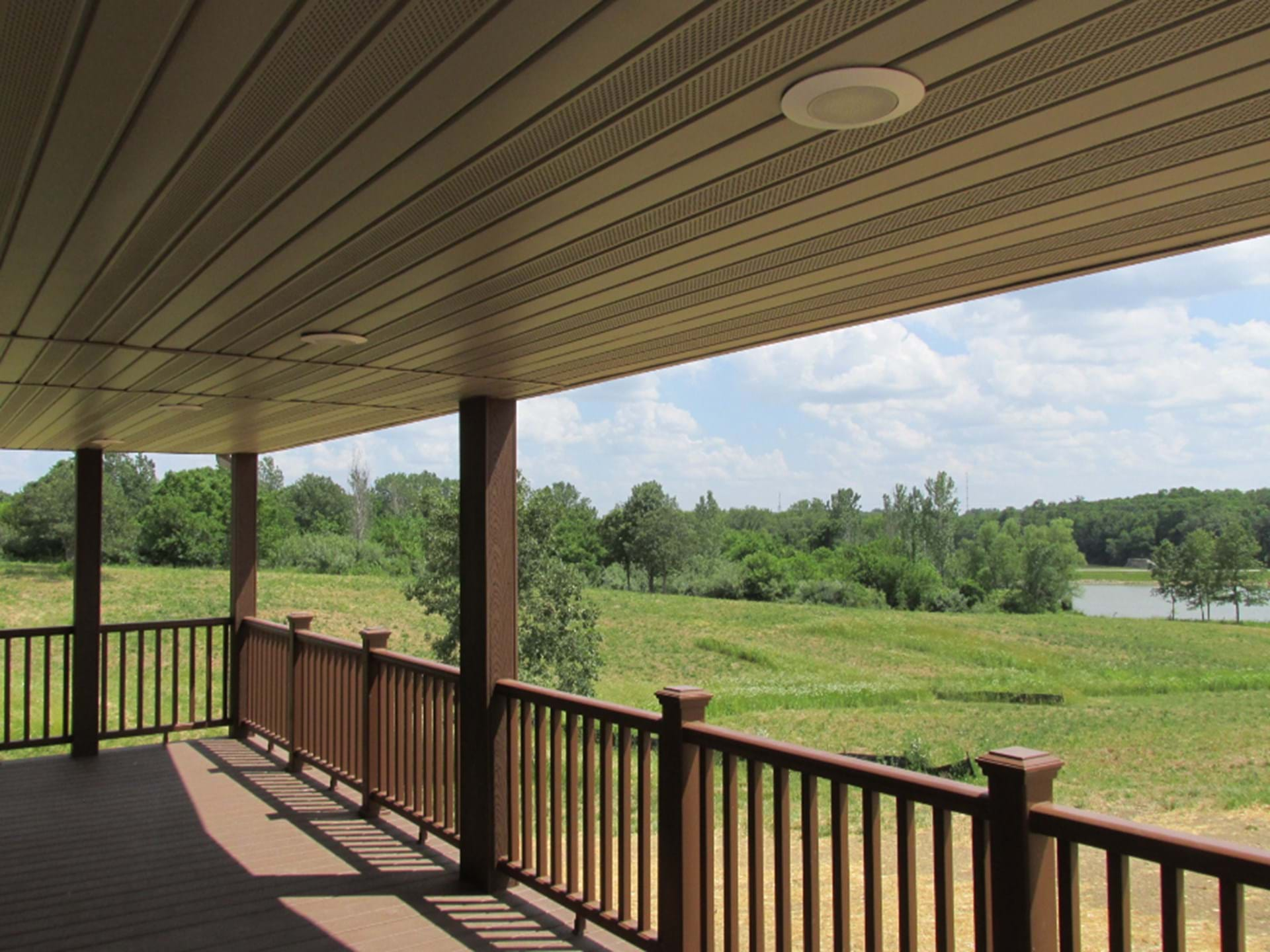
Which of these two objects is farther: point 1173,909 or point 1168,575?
point 1168,575

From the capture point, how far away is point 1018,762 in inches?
76.1

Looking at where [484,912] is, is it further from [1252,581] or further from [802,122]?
[1252,581]

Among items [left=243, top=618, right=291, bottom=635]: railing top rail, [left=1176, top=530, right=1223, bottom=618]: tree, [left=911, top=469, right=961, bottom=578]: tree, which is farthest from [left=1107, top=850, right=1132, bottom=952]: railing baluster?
[left=1176, top=530, right=1223, bottom=618]: tree

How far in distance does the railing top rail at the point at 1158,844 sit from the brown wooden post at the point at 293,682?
491cm

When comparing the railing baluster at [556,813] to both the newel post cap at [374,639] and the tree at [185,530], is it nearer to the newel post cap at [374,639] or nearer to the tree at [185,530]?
the newel post cap at [374,639]

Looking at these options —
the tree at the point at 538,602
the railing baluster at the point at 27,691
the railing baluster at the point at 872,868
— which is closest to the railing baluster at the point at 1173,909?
the railing baluster at the point at 872,868

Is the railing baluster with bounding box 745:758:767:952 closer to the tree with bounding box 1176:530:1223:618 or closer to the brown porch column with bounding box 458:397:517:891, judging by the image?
the brown porch column with bounding box 458:397:517:891

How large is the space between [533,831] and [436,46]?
10.8 feet

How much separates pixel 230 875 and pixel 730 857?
2466 millimetres

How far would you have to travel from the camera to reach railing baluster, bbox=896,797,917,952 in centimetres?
212

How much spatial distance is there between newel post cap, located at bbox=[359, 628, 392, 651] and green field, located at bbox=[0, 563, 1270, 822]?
→ 13.6m

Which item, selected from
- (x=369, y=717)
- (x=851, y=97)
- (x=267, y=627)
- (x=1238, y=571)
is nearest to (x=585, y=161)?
(x=851, y=97)

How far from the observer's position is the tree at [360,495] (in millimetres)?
34750

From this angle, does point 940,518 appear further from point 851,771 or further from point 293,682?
point 851,771
